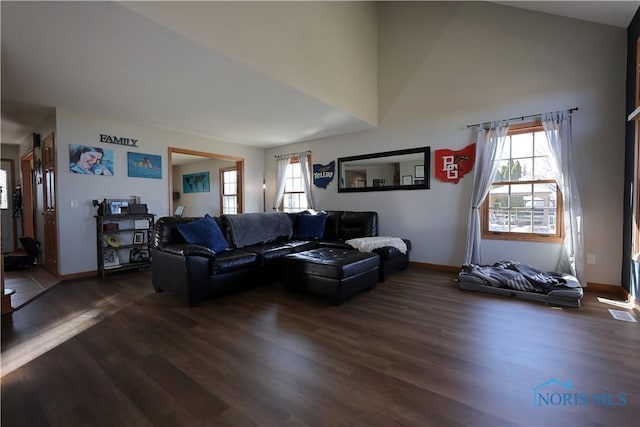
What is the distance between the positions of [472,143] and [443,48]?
1578 millimetres

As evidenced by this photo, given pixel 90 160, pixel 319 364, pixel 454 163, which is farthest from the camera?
pixel 454 163

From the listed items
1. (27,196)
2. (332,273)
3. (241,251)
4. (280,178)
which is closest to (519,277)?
(332,273)

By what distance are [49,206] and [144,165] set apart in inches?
58.2

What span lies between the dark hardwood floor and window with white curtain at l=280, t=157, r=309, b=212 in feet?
11.9

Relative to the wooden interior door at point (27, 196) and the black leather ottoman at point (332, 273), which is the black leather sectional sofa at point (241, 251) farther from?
the wooden interior door at point (27, 196)

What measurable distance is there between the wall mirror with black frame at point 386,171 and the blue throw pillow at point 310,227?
0.96 m

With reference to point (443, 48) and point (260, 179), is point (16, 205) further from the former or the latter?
point (443, 48)

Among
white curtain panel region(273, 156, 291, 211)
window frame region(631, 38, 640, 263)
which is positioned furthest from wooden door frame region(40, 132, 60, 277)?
window frame region(631, 38, 640, 263)

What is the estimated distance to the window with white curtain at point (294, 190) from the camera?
6.46 m

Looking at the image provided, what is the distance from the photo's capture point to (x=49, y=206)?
4.40 meters

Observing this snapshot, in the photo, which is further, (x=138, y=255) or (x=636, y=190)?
(x=138, y=255)

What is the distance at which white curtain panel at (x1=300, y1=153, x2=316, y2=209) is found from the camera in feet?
20.1

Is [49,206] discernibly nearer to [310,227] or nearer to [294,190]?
[310,227]

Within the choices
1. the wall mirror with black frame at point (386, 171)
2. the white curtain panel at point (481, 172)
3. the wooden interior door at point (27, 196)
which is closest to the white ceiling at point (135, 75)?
the wall mirror with black frame at point (386, 171)
